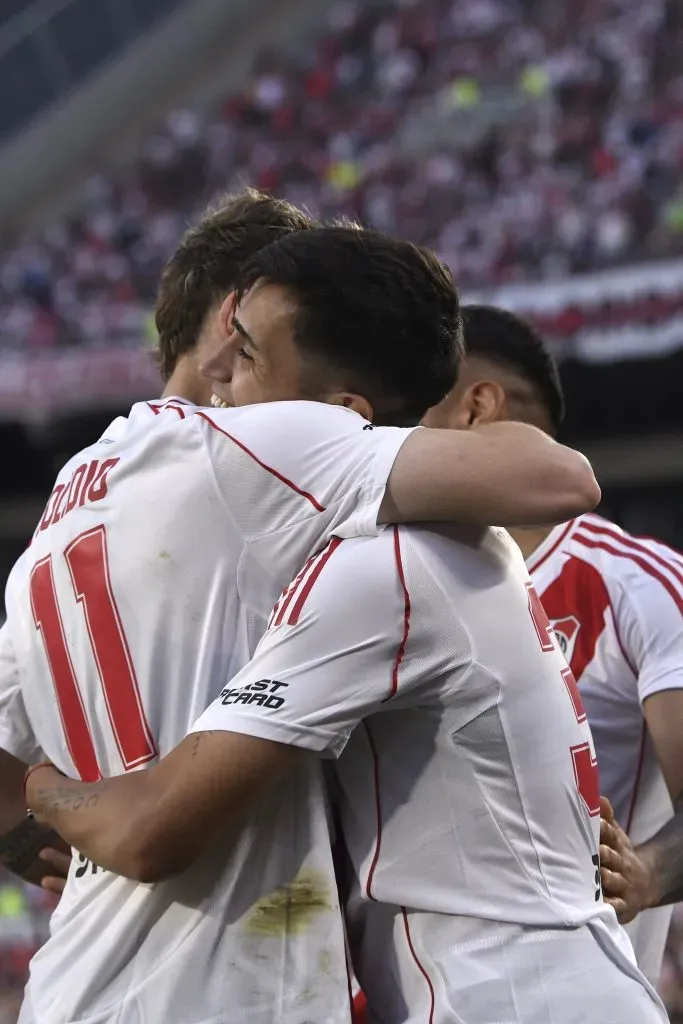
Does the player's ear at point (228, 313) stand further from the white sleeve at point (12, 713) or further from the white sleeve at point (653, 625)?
the white sleeve at point (653, 625)

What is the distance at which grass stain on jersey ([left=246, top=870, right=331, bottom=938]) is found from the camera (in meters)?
1.75

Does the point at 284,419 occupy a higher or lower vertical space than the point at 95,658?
higher

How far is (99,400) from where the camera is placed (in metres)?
13.8

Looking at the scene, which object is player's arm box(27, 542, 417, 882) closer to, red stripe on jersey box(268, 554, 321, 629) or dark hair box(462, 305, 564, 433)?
red stripe on jersey box(268, 554, 321, 629)

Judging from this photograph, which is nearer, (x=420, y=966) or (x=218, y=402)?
(x=420, y=966)

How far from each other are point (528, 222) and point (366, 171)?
3090mm

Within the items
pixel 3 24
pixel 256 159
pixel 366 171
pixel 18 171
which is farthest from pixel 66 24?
pixel 366 171

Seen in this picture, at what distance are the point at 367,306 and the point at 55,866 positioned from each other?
104cm

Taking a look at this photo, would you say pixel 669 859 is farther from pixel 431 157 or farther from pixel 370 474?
pixel 431 157

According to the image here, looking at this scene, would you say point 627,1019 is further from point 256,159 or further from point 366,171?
point 256,159

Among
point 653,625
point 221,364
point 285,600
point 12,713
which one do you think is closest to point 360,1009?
point 285,600

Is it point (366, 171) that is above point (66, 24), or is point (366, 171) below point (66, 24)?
below

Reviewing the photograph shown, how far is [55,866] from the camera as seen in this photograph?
2236 millimetres

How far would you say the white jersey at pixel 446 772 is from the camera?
1.68 m
